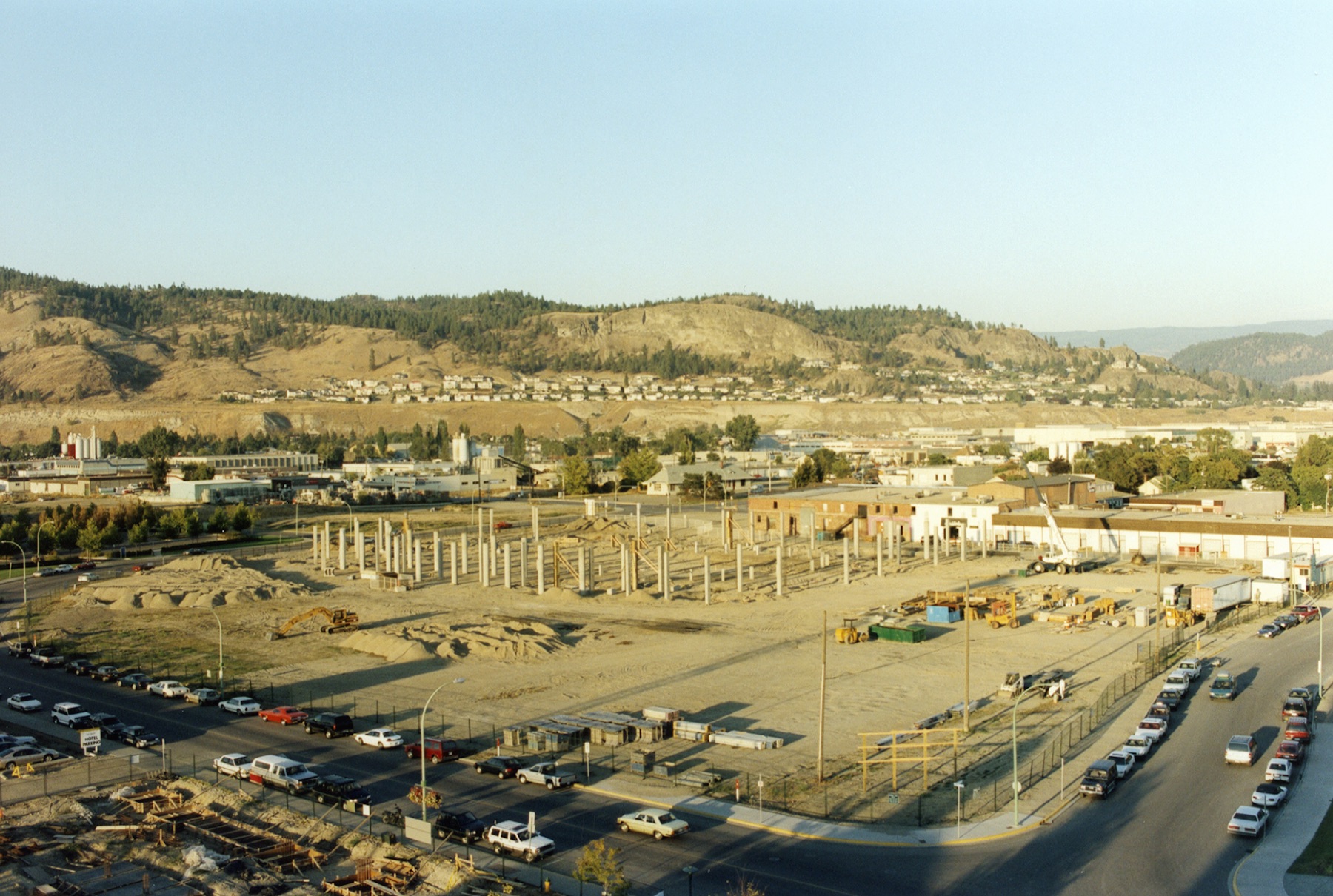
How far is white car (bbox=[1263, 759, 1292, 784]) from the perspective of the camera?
24859 mm

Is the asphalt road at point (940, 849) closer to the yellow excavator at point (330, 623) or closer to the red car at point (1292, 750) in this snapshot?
the red car at point (1292, 750)

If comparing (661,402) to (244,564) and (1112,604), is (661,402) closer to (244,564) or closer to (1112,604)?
(244,564)

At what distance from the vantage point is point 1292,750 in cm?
2686

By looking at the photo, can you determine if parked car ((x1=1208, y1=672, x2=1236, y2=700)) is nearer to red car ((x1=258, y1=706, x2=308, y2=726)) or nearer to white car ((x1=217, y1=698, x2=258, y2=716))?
red car ((x1=258, y1=706, x2=308, y2=726))

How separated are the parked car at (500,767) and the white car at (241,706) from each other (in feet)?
32.1

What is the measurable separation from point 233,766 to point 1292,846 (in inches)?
928

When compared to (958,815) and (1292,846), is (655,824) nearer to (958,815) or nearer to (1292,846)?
(958,815)

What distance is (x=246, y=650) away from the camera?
4400 cm

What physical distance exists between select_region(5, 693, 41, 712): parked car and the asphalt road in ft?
14.3

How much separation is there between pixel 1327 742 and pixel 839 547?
4312cm

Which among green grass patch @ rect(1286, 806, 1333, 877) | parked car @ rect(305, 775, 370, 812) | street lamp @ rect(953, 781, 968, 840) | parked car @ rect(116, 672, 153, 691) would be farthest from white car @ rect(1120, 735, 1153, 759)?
parked car @ rect(116, 672, 153, 691)

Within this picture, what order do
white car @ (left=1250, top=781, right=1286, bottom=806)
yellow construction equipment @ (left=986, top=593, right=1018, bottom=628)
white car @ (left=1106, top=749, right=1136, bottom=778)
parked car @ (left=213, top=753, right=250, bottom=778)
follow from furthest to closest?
yellow construction equipment @ (left=986, top=593, right=1018, bottom=628) → parked car @ (left=213, top=753, right=250, bottom=778) → white car @ (left=1106, top=749, right=1136, bottom=778) → white car @ (left=1250, top=781, right=1286, bottom=806)

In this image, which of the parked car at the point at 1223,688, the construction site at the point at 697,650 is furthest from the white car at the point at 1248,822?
the parked car at the point at 1223,688

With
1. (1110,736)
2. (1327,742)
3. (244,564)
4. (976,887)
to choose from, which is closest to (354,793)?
(976,887)
